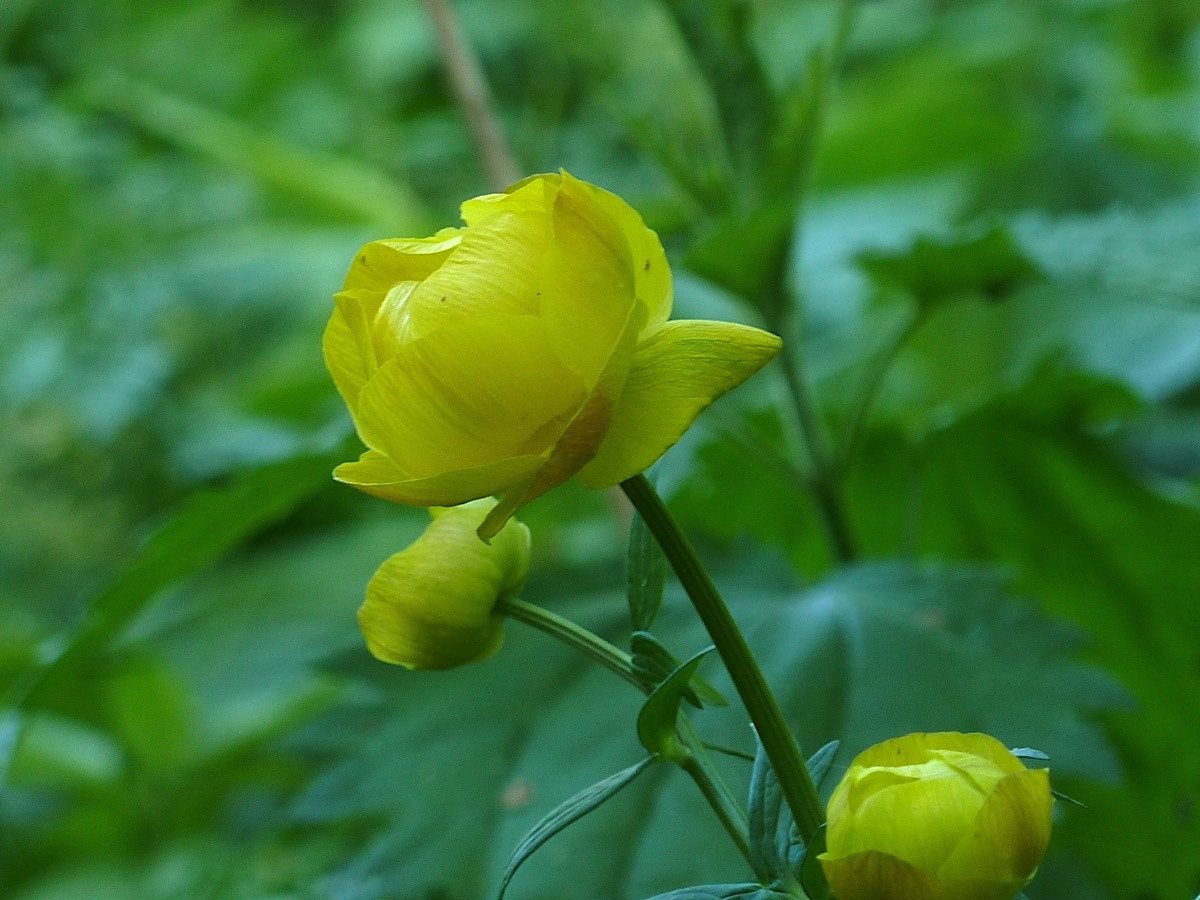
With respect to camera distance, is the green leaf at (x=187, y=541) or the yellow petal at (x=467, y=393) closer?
the yellow petal at (x=467, y=393)

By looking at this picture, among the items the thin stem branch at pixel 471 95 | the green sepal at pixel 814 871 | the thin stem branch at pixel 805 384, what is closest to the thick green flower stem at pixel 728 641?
the green sepal at pixel 814 871

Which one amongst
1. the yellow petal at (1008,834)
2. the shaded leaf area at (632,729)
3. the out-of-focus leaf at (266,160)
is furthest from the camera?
the out-of-focus leaf at (266,160)

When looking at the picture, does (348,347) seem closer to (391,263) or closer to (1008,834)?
(391,263)

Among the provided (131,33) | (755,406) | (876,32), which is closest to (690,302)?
(755,406)

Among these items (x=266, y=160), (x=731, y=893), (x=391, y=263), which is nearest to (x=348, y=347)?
(x=391, y=263)

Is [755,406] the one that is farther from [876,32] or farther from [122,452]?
[876,32]

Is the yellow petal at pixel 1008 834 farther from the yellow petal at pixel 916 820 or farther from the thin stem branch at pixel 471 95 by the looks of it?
the thin stem branch at pixel 471 95

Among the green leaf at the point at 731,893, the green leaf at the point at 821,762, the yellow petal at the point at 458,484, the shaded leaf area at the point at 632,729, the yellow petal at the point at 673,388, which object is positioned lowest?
the shaded leaf area at the point at 632,729
